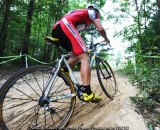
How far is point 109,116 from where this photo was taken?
390 cm

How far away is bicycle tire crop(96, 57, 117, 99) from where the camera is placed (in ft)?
16.2

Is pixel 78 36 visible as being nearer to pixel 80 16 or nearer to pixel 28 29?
pixel 80 16

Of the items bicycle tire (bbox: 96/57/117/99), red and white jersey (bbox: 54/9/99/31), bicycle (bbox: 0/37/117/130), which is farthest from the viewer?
bicycle tire (bbox: 96/57/117/99)

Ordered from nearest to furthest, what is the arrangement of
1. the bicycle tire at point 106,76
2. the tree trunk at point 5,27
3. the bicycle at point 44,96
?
the bicycle at point 44,96, the bicycle tire at point 106,76, the tree trunk at point 5,27

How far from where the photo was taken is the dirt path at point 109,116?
361 centimetres

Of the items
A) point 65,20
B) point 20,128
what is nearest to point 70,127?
point 20,128

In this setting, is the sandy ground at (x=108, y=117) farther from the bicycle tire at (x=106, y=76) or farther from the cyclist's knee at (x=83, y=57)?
the cyclist's knee at (x=83, y=57)

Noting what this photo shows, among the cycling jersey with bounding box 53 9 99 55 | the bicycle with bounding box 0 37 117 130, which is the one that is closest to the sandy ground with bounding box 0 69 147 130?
the bicycle with bounding box 0 37 117 130

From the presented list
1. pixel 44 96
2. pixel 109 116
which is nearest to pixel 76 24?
pixel 44 96

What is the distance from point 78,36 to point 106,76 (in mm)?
1830

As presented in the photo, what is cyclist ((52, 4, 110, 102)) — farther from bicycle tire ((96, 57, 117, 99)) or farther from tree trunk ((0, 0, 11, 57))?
tree trunk ((0, 0, 11, 57))

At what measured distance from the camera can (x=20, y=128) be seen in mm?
3760

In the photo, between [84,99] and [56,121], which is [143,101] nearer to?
[84,99]

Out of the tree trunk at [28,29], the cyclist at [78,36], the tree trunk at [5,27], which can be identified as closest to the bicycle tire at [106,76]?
the cyclist at [78,36]
